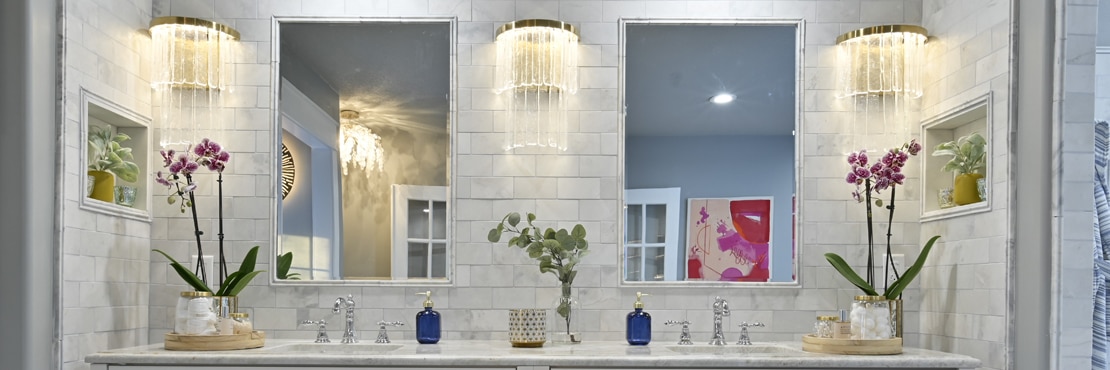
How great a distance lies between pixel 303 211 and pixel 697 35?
5.19 feet

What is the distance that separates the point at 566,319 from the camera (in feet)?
11.2

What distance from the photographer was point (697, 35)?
11.9ft

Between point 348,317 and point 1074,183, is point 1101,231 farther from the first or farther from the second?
point 348,317

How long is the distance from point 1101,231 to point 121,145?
350 centimetres

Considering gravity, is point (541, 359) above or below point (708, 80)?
below

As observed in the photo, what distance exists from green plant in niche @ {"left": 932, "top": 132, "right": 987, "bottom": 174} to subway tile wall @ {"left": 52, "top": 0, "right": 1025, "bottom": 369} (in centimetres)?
23

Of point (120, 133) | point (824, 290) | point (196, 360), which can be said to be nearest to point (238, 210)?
point (120, 133)

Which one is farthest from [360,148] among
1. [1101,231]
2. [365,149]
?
[1101,231]

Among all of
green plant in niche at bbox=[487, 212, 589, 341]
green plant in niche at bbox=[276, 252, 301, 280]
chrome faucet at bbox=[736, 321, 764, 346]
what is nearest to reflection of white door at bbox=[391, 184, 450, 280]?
green plant in niche at bbox=[487, 212, 589, 341]

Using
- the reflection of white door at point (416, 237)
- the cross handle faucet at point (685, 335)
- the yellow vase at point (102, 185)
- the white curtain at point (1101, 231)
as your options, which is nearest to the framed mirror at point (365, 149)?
the reflection of white door at point (416, 237)

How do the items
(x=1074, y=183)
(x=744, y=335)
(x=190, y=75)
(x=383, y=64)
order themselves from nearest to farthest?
(x=1074, y=183), (x=744, y=335), (x=190, y=75), (x=383, y=64)

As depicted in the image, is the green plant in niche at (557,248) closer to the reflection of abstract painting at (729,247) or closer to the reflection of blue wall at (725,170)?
the reflection of blue wall at (725,170)

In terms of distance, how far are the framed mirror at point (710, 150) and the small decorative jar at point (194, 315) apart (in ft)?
4.67

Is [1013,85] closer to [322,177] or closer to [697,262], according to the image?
[697,262]
